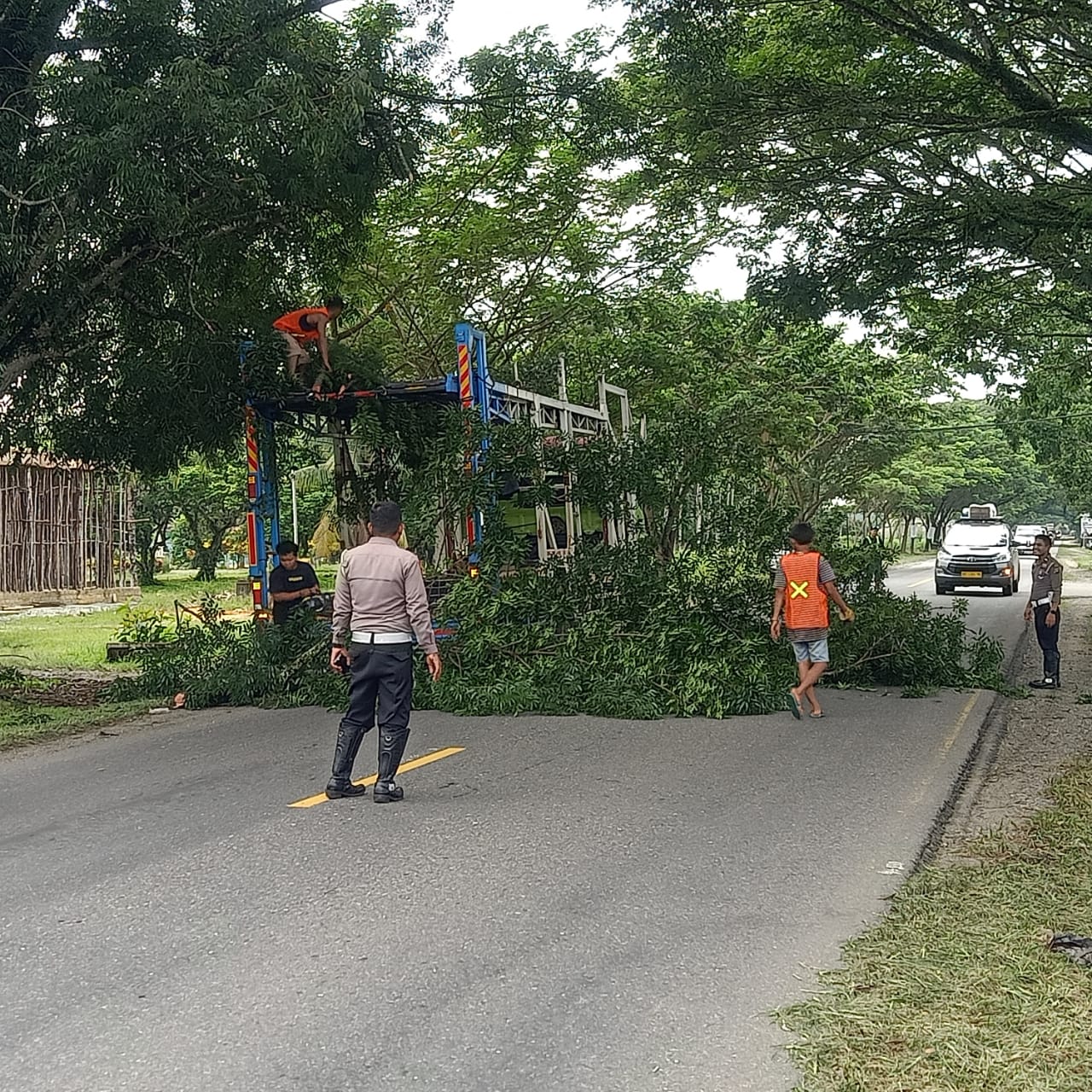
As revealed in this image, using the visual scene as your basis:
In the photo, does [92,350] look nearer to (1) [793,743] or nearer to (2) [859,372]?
(1) [793,743]

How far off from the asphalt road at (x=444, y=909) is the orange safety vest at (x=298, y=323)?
16.8 ft

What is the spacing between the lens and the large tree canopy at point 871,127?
1001 cm

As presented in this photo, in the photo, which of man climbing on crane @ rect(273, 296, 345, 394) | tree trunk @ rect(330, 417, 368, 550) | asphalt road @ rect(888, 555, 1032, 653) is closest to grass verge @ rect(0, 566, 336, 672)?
tree trunk @ rect(330, 417, 368, 550)

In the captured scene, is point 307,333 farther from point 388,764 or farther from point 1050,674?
point 1050,674

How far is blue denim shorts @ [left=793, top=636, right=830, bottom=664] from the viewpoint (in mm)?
11156

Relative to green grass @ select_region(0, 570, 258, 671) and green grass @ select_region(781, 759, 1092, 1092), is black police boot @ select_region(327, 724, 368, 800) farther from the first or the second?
green grass @ select_region(0, 570, 258, 671)

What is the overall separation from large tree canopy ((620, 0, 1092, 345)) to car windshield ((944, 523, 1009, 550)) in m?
18.1

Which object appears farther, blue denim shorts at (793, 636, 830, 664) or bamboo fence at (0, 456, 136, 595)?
bamboo fence at (0, 456, 136, 595)

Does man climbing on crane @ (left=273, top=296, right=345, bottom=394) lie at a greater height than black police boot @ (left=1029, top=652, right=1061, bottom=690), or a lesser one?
greater

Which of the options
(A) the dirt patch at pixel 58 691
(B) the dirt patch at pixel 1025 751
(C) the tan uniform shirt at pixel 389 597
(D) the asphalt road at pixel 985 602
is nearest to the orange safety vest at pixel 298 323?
(A) the dirt patch at pixel 58 691

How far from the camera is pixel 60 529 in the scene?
99.8 ft

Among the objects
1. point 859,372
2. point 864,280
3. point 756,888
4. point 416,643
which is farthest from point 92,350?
point 859,372

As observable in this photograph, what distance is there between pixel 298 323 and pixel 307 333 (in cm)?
18

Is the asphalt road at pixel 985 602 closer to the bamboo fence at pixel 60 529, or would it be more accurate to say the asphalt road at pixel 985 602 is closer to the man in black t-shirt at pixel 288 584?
the man in black t-shirt at pixel 288 584
